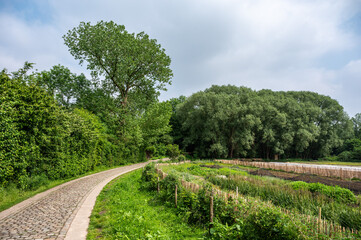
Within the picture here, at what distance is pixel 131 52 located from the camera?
101 ft

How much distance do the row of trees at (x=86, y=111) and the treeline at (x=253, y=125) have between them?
9652 mm

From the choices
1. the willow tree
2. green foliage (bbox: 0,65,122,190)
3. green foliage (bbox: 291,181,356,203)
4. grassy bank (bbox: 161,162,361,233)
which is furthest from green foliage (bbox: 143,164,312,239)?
the willow tree

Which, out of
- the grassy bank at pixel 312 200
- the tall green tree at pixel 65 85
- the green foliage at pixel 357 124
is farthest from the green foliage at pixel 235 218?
the green foliage at pixel 357 124

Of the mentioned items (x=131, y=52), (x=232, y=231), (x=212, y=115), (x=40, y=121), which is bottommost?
(x=232, y=231)

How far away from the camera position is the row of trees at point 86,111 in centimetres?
1057

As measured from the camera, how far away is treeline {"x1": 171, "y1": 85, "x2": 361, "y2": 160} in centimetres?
4362

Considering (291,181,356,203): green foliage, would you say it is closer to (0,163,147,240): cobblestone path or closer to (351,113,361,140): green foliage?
(0,163,147,240): cobblestone path

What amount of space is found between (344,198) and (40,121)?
18672 mm

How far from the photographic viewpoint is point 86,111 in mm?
27516

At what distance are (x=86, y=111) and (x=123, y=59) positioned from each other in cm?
931

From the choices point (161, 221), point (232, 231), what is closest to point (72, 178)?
point (161, 221)

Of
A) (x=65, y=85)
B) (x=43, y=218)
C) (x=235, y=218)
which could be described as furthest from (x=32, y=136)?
(x=65, y=85)

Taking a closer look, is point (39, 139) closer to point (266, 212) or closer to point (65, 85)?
point (266, 212)

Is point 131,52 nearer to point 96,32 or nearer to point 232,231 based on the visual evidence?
point 96,32
